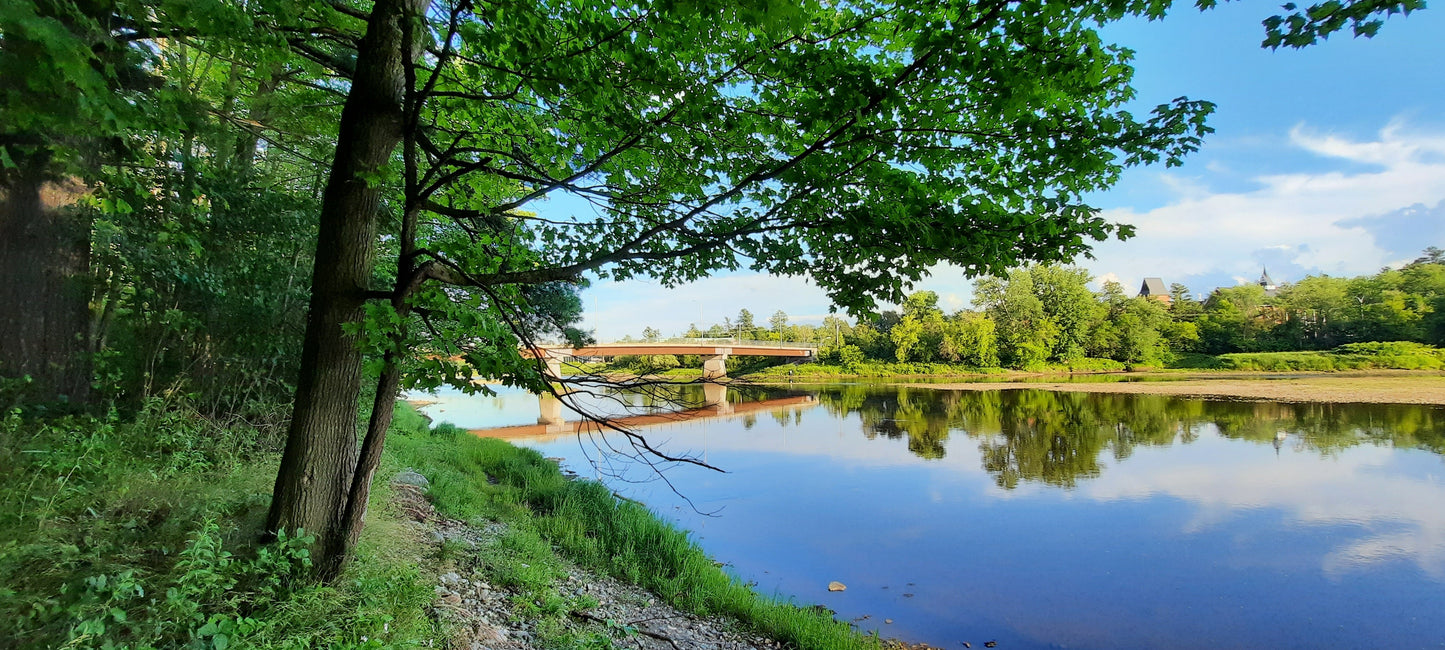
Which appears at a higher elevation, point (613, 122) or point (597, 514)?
point (613, 122)

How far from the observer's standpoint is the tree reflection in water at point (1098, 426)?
15.6m

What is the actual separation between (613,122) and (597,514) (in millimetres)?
6565

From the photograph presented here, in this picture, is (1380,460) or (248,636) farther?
(1380,460)

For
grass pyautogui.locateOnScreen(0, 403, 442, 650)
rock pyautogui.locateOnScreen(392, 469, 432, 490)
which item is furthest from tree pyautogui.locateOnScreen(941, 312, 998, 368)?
A: grass pyautogui.locateOnScreen(0, 403, 442, 650)

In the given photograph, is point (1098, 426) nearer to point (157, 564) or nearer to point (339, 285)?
point (339, 285)

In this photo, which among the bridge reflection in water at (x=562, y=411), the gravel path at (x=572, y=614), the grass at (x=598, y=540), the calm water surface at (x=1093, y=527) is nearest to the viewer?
the gravel path at (x=572, y=614)

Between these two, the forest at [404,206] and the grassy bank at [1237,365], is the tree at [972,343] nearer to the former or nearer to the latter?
the grassy bank at [1237,365]

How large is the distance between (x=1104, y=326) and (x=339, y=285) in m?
61.4

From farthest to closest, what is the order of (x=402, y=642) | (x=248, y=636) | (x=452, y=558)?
(x=452, y=558), (x=402, y=642), (x=248, y=636)

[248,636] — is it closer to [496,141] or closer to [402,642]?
[402,642]

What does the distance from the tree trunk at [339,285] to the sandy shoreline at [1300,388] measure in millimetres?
35978

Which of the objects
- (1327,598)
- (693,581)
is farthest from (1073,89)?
(1327,598)

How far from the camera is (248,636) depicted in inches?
102

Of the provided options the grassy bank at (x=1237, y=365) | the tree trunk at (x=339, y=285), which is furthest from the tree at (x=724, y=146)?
the grassy bank at (x=1237, y=365)
